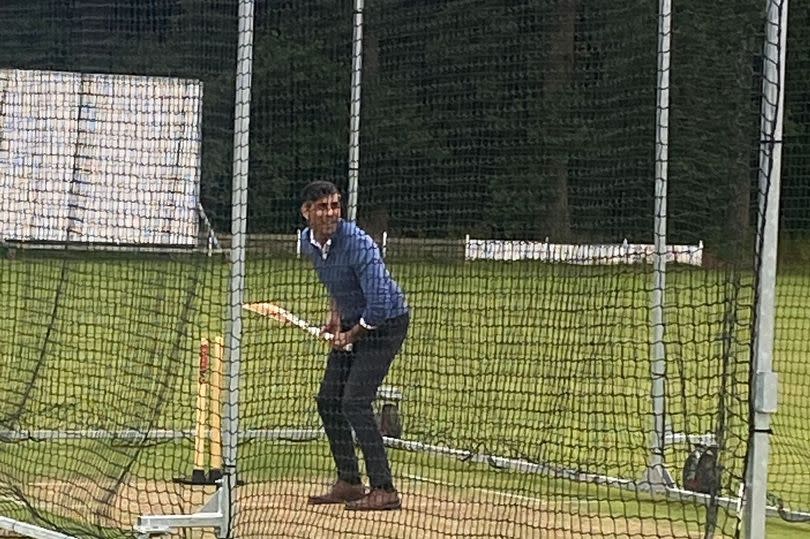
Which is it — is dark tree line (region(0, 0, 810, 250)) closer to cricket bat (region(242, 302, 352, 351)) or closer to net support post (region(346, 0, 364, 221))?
net support post (region(346, 0, 364, 221))

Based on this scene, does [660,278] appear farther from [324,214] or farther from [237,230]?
[237,230]

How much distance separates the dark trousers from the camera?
7.80 m

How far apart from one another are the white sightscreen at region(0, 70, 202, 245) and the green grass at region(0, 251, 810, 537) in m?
0.31

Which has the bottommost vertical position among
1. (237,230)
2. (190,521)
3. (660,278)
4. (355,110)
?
(190,521)

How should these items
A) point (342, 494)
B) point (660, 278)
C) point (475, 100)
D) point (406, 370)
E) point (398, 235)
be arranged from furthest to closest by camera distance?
point (406, 370)
point (475, 100)
point (398, 235)
point (660, 278)
point (342, 494)

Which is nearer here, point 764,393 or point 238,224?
point 764,393

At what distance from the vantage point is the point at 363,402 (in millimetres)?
7785

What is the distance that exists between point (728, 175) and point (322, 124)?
231cm

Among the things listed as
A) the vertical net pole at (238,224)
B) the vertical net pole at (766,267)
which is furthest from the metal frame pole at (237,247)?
the vertical net pole at (766,267)

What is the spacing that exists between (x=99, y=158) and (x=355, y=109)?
57.8 inches

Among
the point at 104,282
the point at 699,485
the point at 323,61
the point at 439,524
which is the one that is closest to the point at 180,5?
the point at 323,61

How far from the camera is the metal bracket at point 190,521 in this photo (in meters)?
6.67

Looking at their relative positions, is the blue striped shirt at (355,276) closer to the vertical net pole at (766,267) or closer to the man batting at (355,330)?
the man batting at (355,330)

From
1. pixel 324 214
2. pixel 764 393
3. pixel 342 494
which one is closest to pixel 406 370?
pixel 342 494
